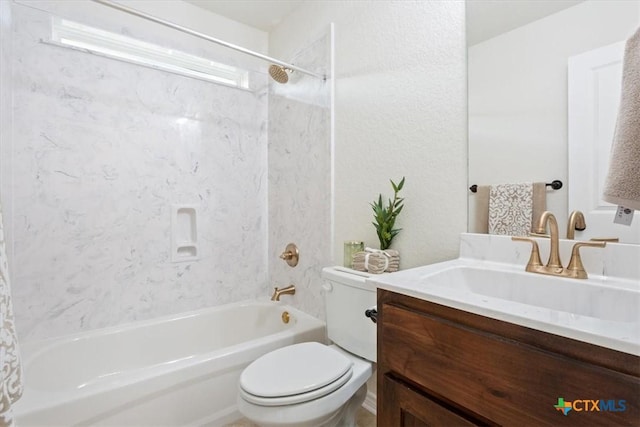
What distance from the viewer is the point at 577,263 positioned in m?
0.91

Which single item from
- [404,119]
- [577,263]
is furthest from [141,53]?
[577,263]

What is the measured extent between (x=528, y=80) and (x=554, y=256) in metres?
0.60

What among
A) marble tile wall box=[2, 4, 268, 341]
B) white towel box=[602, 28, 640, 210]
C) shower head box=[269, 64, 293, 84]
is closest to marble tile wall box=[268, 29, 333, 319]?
marble tile wall box=[2, 4, 268, 341]

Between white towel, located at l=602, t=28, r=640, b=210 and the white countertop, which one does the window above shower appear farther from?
white towel, located at l=602, t=28, r=640, b=210

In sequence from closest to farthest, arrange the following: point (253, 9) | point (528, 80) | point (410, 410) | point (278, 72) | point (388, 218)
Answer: point (410, 410)
point (528, 80)
point (388, 218)
point (278, 72)
point (253, 9)

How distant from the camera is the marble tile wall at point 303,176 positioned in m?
1.91

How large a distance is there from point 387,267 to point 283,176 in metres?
1.17

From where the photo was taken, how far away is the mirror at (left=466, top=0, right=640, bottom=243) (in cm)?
95

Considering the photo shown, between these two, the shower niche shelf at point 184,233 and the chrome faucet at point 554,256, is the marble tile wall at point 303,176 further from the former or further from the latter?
the chrome faucet at point 554,256

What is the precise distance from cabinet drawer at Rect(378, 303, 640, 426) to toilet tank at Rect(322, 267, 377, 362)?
0.48m

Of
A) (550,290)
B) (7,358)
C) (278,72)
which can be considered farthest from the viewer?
(278,72)

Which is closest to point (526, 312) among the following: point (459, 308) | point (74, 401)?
point (459, 308)

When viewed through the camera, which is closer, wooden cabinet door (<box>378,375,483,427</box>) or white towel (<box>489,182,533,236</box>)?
wooden cabinet door (<box>378,375,483,427</box>)

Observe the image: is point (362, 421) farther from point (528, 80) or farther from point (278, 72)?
point (278, 72)
